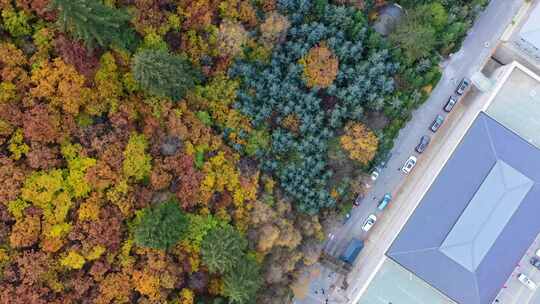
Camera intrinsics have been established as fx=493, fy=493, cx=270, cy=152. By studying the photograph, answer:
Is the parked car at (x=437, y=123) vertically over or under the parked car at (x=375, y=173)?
over

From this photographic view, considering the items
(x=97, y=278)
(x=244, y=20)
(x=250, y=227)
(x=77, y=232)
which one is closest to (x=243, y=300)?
(x=250, y=227)

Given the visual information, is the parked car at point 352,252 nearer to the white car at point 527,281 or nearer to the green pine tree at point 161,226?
the white car at point 527,281

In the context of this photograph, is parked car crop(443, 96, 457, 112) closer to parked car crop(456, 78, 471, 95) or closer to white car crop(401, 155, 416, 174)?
parked car crop(456, 78, 471, 95)

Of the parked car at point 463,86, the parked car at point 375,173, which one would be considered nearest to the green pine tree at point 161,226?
the parked car at point 375,173

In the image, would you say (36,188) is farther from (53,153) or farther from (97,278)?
(97,278)

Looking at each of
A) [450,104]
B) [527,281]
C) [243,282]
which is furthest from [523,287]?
[243,282]

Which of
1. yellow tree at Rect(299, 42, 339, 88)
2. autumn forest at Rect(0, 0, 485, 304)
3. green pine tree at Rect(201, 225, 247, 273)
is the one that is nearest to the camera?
autumn forest at Rect(0, 0, 485, 304)

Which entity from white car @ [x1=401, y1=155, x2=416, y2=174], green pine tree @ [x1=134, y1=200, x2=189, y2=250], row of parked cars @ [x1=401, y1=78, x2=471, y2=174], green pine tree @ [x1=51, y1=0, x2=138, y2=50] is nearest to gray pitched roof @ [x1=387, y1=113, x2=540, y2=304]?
white car @ [x1=401, y1=155, x2=416, y2=174]
